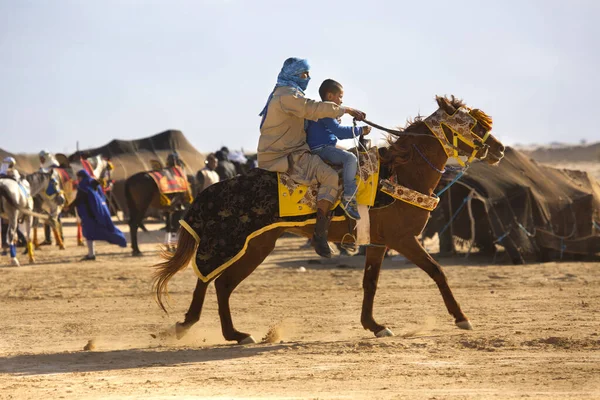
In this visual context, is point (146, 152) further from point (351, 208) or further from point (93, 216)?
point (351, 208)

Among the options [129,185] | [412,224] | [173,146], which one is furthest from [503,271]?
[173,146]

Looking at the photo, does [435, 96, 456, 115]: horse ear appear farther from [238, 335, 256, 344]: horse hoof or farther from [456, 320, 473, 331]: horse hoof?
[238, 335, 256, 344]: horse hoof

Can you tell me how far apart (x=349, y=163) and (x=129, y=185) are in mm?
13444

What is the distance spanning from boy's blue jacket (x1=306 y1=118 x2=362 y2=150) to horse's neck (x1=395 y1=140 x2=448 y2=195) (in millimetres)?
634

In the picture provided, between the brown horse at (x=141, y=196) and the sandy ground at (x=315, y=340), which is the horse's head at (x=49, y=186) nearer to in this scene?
the brown horse at (x=141, y=196)

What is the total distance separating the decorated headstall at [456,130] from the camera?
9641 mm

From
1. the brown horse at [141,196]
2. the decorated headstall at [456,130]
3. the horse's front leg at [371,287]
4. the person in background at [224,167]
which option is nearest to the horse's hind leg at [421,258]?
the horse's front leg at [371,287]

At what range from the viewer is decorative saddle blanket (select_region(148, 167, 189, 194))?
71.9 ft

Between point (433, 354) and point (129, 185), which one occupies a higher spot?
point (129, 185)

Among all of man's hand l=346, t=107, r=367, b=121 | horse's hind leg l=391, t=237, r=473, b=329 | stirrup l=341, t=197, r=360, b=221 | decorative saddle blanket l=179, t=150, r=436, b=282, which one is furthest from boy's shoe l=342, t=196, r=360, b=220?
man's hand l=346, t=107, r=367, b=121

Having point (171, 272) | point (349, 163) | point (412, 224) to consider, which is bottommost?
point (171, 272)

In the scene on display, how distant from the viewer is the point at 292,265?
1778 centimetres

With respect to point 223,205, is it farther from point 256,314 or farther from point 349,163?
point 256,314

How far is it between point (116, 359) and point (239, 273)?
153 cm
